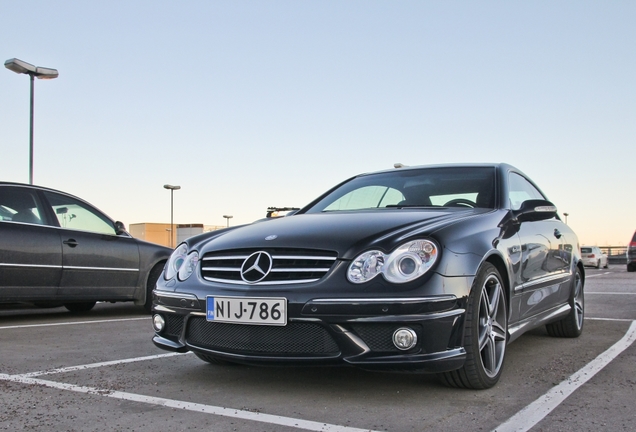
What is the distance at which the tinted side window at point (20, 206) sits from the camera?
7.25 m

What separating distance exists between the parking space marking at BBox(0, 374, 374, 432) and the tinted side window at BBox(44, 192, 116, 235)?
151 inches

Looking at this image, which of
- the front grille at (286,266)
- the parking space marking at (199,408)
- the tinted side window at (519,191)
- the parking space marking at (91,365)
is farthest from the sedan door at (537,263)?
the parking space marking at (91,365)

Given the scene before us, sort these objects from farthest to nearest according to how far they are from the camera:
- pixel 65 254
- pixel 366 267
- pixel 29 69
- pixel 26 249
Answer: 1. pixel 29 69
2. pixel 65 254
3. pixel 26 249
4. pixel 366 267

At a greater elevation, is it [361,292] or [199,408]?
[361,292]

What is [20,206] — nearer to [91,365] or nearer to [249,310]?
[91,365]

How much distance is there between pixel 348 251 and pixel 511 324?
1.36 m

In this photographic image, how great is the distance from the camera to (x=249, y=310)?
3619mm

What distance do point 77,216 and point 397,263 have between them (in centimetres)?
540

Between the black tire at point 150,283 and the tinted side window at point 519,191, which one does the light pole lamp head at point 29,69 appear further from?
the tinted side window at point 519,191

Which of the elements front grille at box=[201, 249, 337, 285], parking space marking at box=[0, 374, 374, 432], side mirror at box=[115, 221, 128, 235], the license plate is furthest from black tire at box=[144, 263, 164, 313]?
the license plate

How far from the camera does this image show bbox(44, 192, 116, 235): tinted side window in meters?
7.79

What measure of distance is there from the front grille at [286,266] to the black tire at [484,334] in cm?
78

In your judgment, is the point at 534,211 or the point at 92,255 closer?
the point at 534,211

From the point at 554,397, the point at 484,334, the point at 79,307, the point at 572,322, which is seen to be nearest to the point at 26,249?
the point at 79,307
